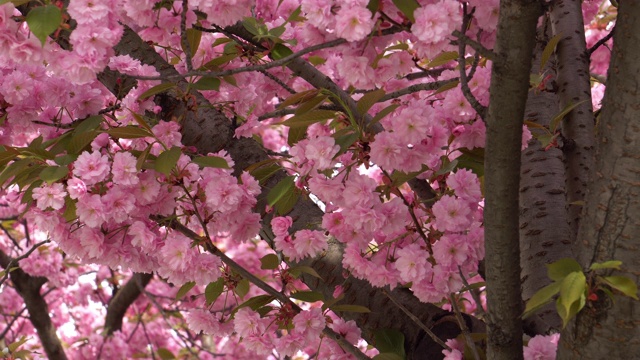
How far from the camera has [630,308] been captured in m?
1.31

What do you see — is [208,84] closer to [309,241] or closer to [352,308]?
[309,241]

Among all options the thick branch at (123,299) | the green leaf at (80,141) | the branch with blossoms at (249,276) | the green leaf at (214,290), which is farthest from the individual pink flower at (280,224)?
the thick branch at (123,299)

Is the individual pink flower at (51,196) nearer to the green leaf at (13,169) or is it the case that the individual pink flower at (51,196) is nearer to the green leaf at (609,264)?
the green leaf at (13,169)

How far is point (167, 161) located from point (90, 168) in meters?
0.18

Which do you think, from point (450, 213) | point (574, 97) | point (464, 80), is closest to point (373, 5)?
point (464, 80)

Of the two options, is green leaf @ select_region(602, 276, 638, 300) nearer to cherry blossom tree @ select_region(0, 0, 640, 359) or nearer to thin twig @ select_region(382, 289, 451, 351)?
cherry blossom tree @ select_region(0, 0, 640, 359)

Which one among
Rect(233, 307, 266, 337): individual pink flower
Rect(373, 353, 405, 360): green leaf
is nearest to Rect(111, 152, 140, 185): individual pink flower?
Rect(233, 307, 266, 337): individual pink flower

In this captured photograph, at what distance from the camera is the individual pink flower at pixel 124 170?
1677 mm

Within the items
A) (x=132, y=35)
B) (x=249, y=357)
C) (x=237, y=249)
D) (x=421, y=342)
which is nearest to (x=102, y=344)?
(x=249, y=357)

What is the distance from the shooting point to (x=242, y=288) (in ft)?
6.34

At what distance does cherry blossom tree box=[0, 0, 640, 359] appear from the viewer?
1.34m

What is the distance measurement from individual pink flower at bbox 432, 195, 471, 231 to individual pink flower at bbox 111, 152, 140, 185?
2.17 feet

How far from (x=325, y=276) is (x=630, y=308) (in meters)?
0.87

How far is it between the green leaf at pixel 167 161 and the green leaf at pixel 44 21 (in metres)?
0.35
